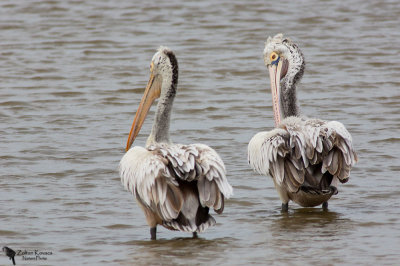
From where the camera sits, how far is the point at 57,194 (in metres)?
7.18

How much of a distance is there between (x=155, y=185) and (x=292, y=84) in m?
1.98

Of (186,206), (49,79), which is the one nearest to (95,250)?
(186,206)

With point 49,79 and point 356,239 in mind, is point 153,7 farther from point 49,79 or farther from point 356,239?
point 356,239

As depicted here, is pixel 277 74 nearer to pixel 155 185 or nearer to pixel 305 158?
pixel 305 158

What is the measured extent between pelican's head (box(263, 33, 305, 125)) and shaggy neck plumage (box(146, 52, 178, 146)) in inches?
40.6

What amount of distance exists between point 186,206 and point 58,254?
0.87 metres

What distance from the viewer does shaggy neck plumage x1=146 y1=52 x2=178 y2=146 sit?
6.33 metres

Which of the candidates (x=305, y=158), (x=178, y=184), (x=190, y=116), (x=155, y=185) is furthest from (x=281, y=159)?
(x=190, y=116)

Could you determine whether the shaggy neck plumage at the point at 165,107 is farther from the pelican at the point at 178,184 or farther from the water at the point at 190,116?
the water at the point at 190,116

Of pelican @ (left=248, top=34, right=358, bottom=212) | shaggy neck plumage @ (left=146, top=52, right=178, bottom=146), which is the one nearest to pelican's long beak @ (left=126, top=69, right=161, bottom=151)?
shaggy neck plumage @ (left=146, top=52, right=178, bottom=146)

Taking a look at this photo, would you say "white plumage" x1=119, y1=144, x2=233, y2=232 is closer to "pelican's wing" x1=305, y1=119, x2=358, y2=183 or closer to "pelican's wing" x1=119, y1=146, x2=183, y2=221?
"pelican's wing" x1=119, y1=146, x2=183, y2=221

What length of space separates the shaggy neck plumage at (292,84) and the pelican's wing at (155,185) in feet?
5.41

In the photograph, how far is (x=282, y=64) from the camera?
7.59 metres

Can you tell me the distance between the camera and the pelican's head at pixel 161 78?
21.3 feet
